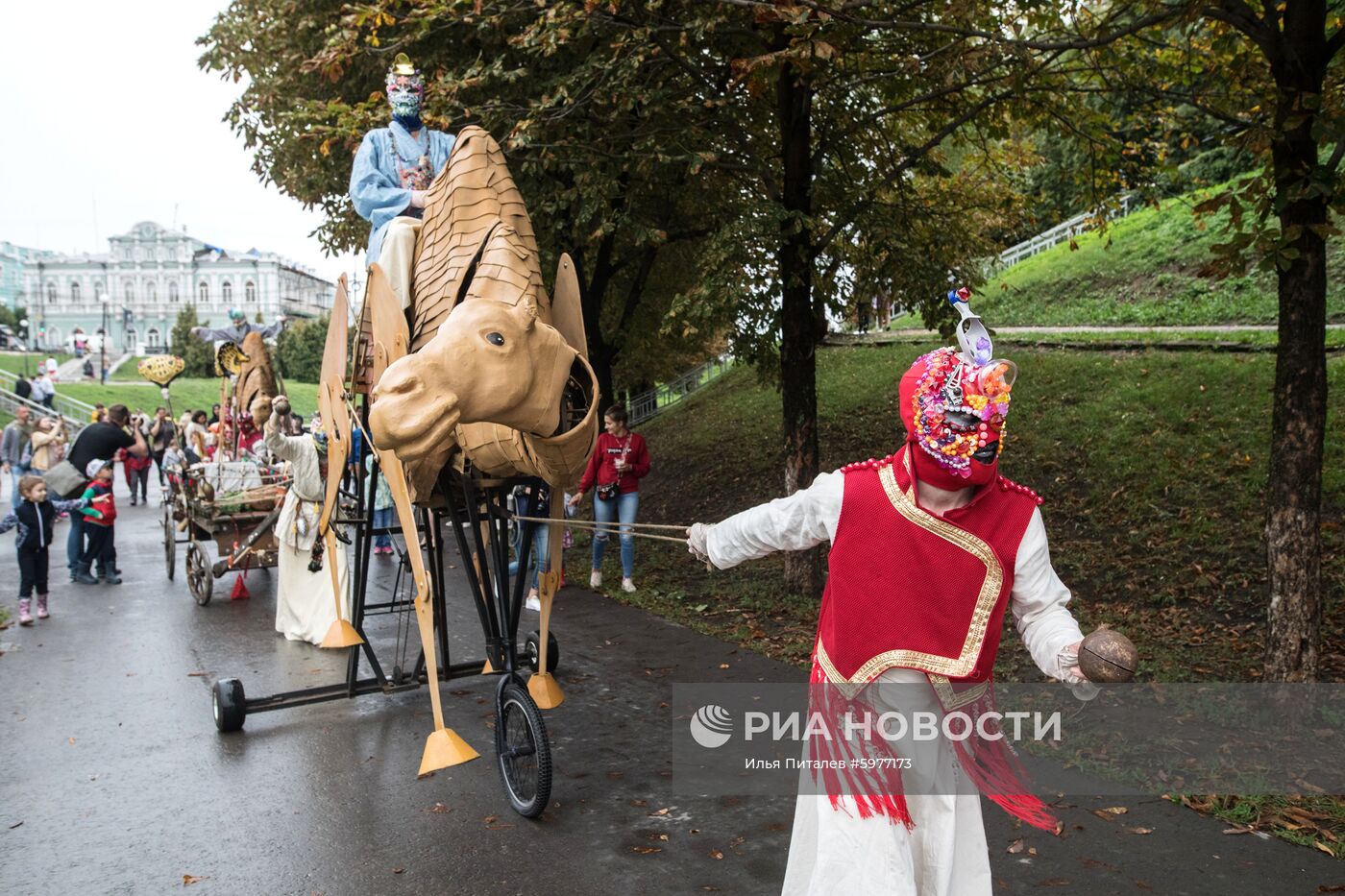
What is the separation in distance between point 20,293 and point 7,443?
108190mm

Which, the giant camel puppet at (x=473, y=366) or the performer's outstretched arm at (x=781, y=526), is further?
the giant camel puppet at (x=473, y=366)

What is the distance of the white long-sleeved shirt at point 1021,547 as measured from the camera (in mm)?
2996

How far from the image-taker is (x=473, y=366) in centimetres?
418

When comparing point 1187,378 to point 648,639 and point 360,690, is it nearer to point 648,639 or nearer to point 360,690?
point 648,639

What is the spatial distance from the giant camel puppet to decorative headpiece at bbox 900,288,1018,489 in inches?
76.0

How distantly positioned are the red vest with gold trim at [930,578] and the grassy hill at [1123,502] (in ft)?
13.5

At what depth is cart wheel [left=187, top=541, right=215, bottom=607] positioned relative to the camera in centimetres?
1059

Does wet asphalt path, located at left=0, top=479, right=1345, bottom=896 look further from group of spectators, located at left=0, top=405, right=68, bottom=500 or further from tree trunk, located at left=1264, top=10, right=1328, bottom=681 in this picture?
group of spectators, located at left=0, top=405, right=68, bottom=500

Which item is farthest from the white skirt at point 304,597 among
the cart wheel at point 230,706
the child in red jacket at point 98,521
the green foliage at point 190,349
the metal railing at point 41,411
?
the green foliage at point 190,349

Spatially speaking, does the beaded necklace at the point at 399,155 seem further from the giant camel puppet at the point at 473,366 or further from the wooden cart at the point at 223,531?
the wooden cart at the point at 223,531

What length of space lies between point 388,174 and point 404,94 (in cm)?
50

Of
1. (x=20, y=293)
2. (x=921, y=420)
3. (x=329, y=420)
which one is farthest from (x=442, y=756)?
(x=20, y=293)

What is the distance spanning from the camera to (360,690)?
6500 millimetres
